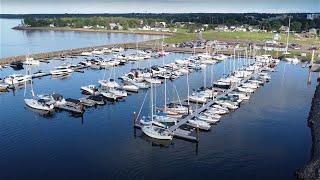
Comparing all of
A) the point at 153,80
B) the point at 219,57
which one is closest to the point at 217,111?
the point at 153,80

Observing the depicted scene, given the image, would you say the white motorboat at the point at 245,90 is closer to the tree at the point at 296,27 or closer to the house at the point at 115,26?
the tree at the point at 296,27

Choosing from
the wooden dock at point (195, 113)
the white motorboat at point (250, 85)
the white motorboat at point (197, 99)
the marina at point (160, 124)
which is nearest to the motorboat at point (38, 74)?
the marina at point (160, 124)

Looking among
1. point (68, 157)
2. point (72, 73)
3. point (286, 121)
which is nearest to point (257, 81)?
point (286, 121)

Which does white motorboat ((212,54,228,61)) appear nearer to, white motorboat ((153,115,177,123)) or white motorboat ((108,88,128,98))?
white motorboat ((108,88,128,98))

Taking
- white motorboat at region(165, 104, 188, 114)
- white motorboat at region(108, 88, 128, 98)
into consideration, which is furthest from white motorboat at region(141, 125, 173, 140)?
white motorboat at region(108, 88, 128, 98)

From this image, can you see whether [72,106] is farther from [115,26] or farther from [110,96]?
[115,26]
